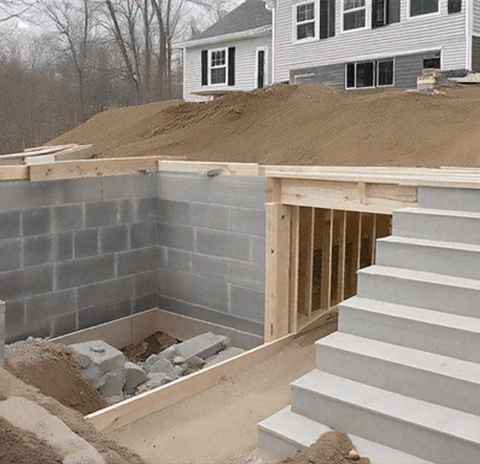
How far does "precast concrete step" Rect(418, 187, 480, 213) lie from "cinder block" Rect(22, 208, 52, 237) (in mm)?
4307

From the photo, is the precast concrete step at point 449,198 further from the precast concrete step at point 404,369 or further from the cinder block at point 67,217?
the cinder block at point 67,217

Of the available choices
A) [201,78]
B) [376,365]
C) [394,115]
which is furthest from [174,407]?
[201,78]

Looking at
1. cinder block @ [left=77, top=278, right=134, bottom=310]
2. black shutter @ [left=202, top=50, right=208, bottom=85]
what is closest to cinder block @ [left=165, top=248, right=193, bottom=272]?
cinder block @ [left=77, top=278, right=134, bottom=310]

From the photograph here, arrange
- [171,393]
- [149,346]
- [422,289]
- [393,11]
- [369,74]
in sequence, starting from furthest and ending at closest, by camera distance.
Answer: [369,74] < [393,11] < [149,346] < [171,393] < [422,289]

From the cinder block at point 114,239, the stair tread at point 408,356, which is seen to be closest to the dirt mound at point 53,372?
the cinder block at point 114,239

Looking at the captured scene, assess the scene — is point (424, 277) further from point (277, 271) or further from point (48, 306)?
point (48, 306)

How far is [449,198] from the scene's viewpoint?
5207 mm

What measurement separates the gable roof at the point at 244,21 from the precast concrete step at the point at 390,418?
58.3 ft

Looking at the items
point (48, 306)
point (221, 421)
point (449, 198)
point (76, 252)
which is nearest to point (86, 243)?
point (76, 252)

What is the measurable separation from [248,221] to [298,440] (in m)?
3.71

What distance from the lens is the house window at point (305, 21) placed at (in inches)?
674

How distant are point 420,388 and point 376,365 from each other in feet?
1.12

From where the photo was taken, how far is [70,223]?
7.30 m

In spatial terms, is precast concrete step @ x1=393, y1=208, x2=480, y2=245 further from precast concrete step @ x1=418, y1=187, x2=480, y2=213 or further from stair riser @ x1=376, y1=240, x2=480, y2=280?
stair riser @ x1=376, y1=240, x2=480, y2=280
